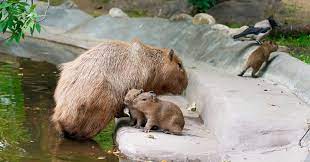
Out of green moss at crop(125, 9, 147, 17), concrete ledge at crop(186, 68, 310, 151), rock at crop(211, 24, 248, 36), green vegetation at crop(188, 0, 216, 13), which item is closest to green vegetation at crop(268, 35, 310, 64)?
rock at crop(211, 24, 248, 36)

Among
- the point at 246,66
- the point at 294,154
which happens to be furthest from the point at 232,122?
the point at 246,66

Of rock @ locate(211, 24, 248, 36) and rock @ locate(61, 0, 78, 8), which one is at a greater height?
rock @ locate(211, 24, 248, 36)

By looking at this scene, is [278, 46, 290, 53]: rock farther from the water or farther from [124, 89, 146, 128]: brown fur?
[124, 89, 146, 128]: brown fur

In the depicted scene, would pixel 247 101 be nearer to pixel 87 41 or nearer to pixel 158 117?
pixel 158 117

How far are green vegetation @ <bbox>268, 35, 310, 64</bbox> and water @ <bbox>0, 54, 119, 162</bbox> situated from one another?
4.58 meters

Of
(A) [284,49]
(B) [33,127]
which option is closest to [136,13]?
(A) [284,49]

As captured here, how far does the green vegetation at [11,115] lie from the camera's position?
8383 millimetres

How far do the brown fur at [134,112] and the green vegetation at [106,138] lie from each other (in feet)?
1.29

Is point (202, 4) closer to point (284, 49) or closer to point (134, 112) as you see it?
point (284, 49)

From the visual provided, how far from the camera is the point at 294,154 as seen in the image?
739 cm

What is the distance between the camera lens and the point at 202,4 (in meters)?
19.1

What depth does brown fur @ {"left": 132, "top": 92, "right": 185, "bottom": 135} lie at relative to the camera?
8617 mm

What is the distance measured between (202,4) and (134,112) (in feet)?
34.9

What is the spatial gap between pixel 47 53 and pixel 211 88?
6681mm
